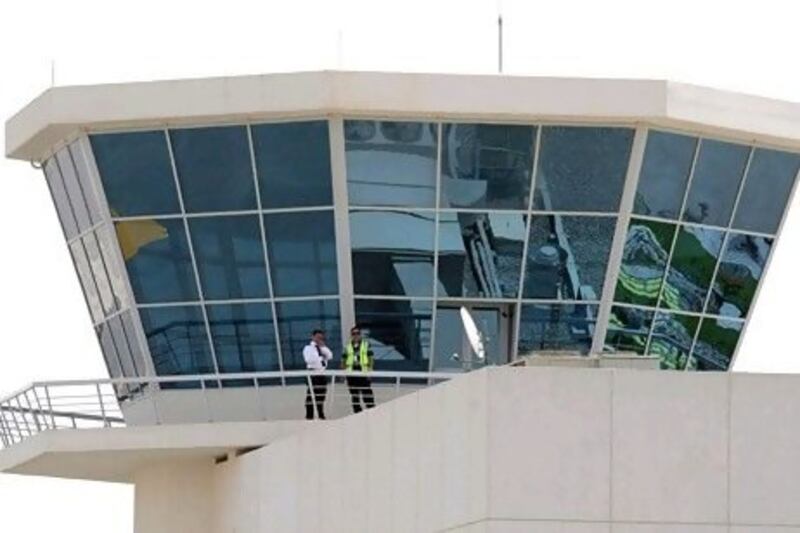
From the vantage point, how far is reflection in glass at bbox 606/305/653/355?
129 ft

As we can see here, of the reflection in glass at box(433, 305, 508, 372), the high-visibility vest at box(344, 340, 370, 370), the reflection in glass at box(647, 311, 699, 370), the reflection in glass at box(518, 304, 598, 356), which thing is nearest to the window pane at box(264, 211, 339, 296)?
the high-visibility vest at box(344, 340, 370, 370)

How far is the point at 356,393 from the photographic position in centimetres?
3775

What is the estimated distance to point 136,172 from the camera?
1549 inches

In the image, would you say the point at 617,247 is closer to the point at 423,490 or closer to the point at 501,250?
the point at 501,250

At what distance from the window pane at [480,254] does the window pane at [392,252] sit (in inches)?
7.2

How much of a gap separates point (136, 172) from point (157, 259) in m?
1.04

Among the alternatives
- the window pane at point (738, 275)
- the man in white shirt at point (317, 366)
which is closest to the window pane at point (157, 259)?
the man in white shirt at point (317, 366)

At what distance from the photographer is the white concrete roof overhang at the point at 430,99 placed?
126 feet

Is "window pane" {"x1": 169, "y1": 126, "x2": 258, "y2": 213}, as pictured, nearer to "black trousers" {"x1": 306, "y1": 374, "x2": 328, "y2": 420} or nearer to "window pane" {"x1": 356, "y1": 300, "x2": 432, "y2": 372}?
"window pane" {"x1": 356, "y1": 300, "x2": 432, "y2": 372}

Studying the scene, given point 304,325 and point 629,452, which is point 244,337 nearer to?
point 304,325

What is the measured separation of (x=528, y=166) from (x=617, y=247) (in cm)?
142

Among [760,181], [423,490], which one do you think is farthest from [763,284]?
[423,490]

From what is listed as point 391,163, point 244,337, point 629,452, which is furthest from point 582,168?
point 629,452

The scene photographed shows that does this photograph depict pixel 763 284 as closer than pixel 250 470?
No
